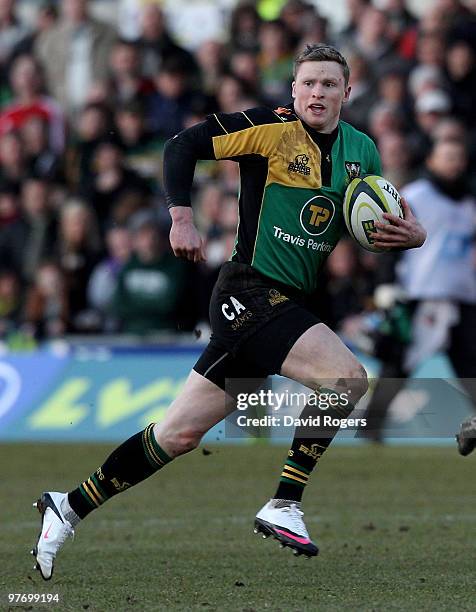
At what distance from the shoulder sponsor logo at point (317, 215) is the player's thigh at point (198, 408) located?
87 cm

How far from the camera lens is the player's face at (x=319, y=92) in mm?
7012

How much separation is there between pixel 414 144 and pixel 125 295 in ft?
10.5

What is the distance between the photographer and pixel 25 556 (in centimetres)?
786

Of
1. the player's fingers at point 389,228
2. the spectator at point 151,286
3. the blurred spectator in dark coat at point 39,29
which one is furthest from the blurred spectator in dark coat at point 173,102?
the player's fingers at point 389,228

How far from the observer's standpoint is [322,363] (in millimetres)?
6797

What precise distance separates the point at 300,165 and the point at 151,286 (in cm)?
757

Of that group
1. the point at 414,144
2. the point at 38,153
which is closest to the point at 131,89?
the point at 38,153

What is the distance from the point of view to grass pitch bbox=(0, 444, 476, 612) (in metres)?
6.55

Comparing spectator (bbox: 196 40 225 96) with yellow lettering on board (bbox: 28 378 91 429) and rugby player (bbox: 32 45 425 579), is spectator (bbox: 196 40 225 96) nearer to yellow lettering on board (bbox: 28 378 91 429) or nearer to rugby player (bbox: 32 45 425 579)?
yellow lettering on board (bbox: 28 378 91 429)

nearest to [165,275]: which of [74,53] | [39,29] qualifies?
[74,53]

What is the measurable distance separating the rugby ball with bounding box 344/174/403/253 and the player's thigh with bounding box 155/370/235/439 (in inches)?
38.8

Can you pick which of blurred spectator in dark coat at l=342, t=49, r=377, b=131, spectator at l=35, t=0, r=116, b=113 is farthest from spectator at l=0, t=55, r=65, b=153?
blurred spectator in dark coat at l=342, t=49, r=377, b=131

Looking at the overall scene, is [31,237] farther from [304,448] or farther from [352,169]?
[304,448]

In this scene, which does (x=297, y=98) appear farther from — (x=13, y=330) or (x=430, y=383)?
(x=13, y=330)
